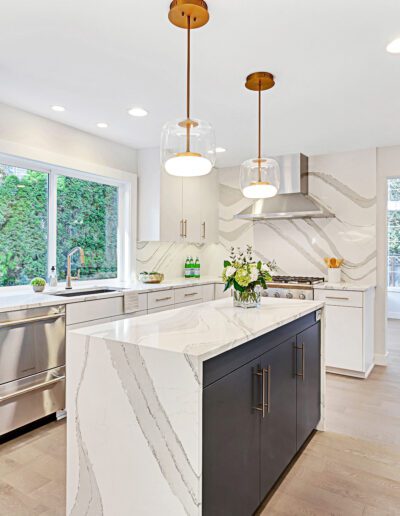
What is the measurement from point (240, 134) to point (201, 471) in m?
3.24

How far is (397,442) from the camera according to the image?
2623mm

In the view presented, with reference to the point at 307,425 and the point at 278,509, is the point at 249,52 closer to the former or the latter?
the point at 307,425

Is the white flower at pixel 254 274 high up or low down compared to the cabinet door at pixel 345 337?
up

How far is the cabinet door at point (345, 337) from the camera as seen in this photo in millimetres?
3885

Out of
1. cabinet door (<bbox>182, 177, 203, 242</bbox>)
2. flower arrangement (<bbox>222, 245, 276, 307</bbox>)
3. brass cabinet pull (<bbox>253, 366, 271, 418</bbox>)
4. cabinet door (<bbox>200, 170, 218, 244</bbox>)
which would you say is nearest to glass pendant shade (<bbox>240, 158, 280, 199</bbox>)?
flower arrangement (<bbox>222, 245, 276, 307</bbox>)

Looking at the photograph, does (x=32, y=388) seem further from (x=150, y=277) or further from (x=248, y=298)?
(x=150, y=277)

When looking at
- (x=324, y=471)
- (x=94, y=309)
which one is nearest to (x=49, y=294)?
(x=94, y=309)

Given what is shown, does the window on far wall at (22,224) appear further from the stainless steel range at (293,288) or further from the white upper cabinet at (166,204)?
the stainless steel range at (293,288)

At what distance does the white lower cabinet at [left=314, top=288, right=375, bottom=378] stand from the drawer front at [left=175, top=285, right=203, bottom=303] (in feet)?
4.31

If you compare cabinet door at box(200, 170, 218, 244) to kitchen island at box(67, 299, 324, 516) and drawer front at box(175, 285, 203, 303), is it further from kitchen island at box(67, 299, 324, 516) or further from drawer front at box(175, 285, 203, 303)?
kitchen island at box(67, 299, 324, 516)

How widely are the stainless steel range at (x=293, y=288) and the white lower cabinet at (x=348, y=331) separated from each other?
3.7 inches

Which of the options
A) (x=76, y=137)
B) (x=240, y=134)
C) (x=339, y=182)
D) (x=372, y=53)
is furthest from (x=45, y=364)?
(x=339, y=182)

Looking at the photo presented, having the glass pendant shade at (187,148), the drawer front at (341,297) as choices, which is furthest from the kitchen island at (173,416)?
the drawer front at (341,297)

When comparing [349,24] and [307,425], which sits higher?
[349,24]
